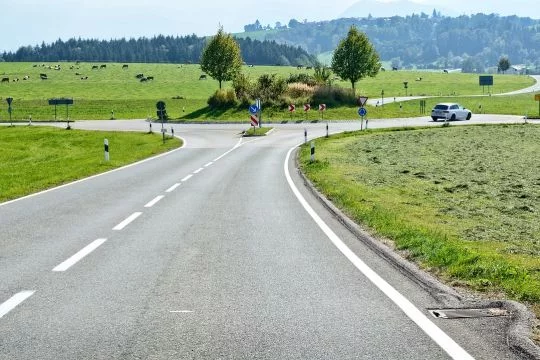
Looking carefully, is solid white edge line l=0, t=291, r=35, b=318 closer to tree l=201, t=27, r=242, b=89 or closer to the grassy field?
the grassy field

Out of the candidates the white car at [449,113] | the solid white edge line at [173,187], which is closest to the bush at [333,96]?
the white car at [449,113]

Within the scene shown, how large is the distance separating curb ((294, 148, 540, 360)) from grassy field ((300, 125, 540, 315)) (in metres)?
0.24

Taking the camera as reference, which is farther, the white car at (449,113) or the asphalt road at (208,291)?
the white car at (449,113)

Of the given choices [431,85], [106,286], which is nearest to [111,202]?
[106,286]

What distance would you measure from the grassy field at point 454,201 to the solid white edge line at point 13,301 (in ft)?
14.8

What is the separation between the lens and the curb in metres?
4.25

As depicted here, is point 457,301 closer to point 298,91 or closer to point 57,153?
point 57,153

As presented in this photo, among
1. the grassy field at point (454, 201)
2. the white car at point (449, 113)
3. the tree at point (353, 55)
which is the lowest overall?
the grassy field at point (454, 201)

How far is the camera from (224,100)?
60.2 metres

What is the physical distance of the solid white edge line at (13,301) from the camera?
530 centimetres

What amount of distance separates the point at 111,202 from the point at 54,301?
7.75m

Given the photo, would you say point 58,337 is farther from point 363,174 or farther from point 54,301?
point 363,174

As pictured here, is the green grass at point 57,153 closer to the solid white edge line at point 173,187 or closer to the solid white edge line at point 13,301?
the solid white edge line at point 173,187

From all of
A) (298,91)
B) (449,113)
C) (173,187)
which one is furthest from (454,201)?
(298,91)
